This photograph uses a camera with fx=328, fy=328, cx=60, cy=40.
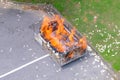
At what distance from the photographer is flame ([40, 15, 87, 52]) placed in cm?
1656

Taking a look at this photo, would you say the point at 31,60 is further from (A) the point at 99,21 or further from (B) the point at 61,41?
(A) the point at 99,21

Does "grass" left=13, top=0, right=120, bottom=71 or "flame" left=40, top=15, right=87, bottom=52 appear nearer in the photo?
"flame" left=40, top=15, right=87, bottom=52

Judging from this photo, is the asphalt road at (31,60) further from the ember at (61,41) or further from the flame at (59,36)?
the flame at (59,36)

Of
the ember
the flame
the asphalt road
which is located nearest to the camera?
the asphalt road

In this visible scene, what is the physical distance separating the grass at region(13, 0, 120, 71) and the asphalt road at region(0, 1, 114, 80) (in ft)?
2.34

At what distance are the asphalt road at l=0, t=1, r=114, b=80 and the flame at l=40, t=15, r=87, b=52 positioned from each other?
0.76 m

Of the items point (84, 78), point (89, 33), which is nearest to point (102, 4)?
point (89, 33)

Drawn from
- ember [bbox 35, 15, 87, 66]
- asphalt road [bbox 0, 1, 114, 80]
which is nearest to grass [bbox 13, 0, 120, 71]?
asphalt road [bbox 0, 1, 114, 80]

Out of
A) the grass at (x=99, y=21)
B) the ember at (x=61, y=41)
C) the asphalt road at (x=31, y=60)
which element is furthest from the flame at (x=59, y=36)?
the grass at (x=99, y=21)

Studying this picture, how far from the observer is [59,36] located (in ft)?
55.6

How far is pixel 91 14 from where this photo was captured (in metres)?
19.0

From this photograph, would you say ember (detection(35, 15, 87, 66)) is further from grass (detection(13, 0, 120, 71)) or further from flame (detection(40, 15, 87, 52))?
grass (detection(13, 0, 120, 71))

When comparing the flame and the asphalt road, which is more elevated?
the flame

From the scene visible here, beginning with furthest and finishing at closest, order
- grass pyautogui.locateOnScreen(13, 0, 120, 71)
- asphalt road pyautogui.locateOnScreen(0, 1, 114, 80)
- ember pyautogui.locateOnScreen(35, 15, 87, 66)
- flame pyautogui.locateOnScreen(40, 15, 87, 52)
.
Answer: grass pyautogui.locateOnScreen(13, 0, 120, 71), flame pyautogui.locateOnScreen(40, 15, 87, 52), ember pyautogui.locateOnScreen(35, 15, 87, 66), asphalt road pyautogui.locateOnScreen(0, 1, 114, 80)
